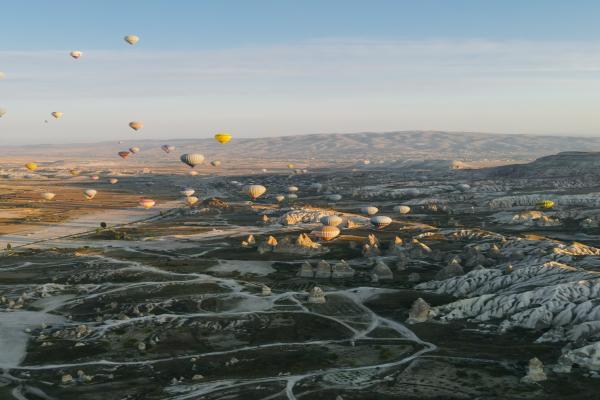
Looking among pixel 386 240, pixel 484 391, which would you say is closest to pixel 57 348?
pixel 484 391

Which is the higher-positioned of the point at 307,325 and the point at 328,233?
the point at 328,233

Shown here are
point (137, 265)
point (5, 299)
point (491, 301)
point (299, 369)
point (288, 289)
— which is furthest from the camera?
point (137, 265)

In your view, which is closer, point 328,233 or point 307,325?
point 307,325

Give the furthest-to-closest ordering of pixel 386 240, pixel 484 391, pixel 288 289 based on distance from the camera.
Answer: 1. pixel 386 240
2. pixel 288 289
3. pixel 484 391

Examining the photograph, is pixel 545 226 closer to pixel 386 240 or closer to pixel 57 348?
pixel 386 240

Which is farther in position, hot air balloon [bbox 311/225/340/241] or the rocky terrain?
hot air balloon [bbox 311/225/340/241]

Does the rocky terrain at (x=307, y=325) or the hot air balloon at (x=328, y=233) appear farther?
the hot air balloon at (x=328, y=233)

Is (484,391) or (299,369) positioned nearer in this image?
(484,391)

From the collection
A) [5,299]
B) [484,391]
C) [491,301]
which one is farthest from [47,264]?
[484,391]

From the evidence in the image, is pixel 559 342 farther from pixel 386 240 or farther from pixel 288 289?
pixel 386 240
